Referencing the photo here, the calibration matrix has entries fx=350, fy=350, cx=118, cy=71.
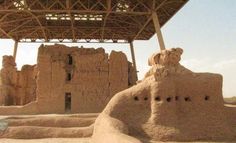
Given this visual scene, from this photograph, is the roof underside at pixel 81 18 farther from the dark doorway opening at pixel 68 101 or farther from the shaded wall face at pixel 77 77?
the dark doorway opening at pixel 68 101

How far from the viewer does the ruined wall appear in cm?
2467

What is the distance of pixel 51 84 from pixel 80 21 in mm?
8231

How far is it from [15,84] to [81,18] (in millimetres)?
6926

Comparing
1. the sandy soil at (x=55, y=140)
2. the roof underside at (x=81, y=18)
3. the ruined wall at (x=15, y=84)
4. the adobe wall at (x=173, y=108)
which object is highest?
the roof underside at (x=81, y=18)

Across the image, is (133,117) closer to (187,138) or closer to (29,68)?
(187,138)

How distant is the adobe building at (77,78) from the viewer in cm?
2019

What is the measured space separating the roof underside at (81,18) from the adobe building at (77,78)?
3.03m

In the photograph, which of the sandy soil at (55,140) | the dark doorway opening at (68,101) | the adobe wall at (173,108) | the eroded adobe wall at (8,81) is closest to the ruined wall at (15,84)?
the eroded adobe wall at (8,81)

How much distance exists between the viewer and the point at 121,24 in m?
27.9

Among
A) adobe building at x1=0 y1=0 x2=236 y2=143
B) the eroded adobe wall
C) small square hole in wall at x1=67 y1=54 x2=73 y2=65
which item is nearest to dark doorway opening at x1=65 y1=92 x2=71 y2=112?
adobe building at x1=0 y1=0 x2=236 y2=143

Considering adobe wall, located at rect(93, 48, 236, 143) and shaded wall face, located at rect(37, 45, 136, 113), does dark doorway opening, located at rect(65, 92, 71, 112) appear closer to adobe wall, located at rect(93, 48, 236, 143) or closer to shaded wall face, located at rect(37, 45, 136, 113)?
shaded wall face, located at rect(37, 45, 136, 113)

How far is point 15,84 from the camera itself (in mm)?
25859

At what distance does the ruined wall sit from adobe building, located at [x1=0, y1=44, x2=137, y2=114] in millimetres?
4433

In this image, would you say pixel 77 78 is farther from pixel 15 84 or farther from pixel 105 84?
pixel 15 84
